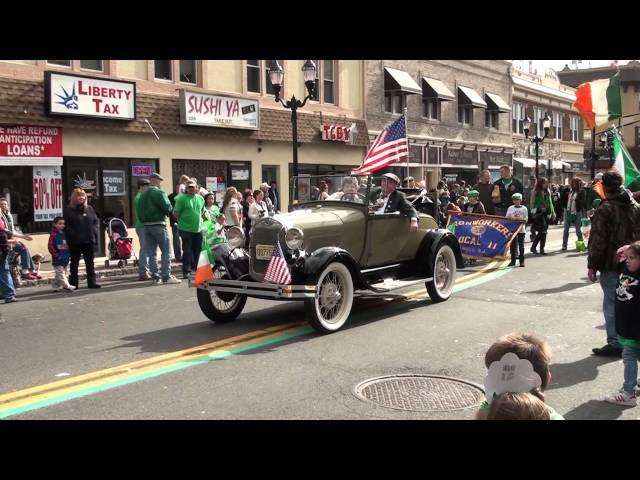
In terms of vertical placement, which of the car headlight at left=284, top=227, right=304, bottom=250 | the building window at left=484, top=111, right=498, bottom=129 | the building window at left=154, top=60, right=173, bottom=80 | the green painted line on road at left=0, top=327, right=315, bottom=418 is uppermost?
the building window at left=484, top=111, right=498, bottom=129

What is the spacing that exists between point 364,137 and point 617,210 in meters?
20.2

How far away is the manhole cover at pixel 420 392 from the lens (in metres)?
5.07

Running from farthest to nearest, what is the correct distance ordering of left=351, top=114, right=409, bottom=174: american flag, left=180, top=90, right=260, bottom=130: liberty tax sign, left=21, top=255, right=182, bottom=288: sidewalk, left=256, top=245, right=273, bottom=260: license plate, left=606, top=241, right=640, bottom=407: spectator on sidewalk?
left=180, top=90, right=260, bottom=130: liberty tax sign < left=21, top=255, right=182, bottom=288: sidewalk < left=351, top=114, right=409, bottom=174: american flag < left=256, top=245, right=273, bottom=260: license plate < left=606, top=241, right=640, bottom=407: spectator on sidewalk

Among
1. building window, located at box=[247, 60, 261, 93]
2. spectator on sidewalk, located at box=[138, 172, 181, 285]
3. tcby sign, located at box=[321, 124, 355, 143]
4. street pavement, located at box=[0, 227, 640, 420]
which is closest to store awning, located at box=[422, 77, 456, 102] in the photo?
tcby sign, located at box=[321, 124, 355, 143]

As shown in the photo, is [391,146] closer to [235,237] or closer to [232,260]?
[235,237]

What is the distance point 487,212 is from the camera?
1508 cm

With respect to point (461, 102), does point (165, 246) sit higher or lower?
lower

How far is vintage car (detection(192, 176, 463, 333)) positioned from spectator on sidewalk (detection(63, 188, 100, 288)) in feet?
14.0

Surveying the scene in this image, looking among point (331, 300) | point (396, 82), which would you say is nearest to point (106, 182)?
point (331, 300)

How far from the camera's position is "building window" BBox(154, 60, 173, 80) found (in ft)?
60.7

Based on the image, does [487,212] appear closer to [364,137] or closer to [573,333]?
[573,333]

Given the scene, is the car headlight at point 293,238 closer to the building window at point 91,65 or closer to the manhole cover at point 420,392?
the manhole cover at point 420,392

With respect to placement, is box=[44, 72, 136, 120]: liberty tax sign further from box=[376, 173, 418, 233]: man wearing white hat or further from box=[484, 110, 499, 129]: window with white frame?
box=[484, 110, 499, 129]: window with white frame
